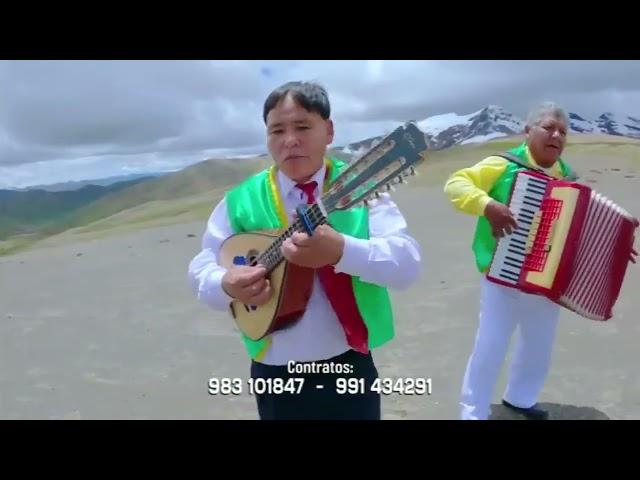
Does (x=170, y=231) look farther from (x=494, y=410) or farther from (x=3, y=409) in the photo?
(x=494, y=410)

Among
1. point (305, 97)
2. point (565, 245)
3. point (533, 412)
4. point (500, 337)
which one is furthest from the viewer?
point (533, 412)

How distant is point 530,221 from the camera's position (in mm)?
2707

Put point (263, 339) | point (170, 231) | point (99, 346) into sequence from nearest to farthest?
point (263, 339) < point (99, 346) < point (170, 231)

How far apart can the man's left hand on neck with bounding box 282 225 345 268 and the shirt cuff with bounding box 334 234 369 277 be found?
1cm

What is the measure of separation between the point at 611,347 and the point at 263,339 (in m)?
Result: 2.73

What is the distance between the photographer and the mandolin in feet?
5.45

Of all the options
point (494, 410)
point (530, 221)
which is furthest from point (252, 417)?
point (530, 221)

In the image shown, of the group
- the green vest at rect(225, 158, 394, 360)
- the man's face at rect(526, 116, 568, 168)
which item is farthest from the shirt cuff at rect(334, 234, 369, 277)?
the man's face at rect(526, 116, 568, 168)

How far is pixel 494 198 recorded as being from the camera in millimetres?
2842

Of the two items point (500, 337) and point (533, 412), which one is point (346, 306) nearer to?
point (500, 337)

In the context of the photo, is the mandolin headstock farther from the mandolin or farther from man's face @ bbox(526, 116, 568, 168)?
man's face @ bbox(526, 116, 568, 168)

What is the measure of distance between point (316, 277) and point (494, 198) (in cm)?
128

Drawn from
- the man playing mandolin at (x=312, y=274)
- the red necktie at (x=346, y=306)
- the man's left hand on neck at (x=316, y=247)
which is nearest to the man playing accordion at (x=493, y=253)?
the man playing mandolin at (x=312, y=274)

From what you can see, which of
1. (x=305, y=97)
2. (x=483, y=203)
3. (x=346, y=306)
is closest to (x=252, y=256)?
(x=346, y=306)
